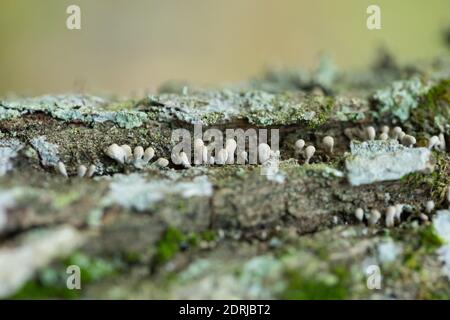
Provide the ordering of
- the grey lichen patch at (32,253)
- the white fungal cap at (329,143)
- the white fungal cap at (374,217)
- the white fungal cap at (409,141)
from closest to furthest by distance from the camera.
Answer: the grey lichen patch at (32,253) → the white fungal cap at (374,217) → the white fungal cap at (409,141) → the white fungal cap at (329,143)

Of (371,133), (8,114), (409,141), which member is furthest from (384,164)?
(8,114)

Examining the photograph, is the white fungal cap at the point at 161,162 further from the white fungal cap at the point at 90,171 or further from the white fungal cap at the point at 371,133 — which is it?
the white fungal cap at the point at 371,133

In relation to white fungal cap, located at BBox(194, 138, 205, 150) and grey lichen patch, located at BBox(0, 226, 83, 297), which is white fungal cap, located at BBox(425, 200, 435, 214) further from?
grey lichen patch, located at BBox(0, 226, 83, 297)

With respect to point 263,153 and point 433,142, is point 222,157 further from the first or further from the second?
point 433,142

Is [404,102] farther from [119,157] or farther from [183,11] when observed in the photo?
[183,11]

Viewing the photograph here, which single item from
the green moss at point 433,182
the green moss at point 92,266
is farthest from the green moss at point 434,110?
the green moss at point 92,266

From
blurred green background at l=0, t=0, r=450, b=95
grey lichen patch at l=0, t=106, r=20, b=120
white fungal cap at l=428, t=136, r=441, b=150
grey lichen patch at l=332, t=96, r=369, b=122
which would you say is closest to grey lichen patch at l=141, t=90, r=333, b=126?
grey lichen patch at l=332, t=96, r=369, b=122
